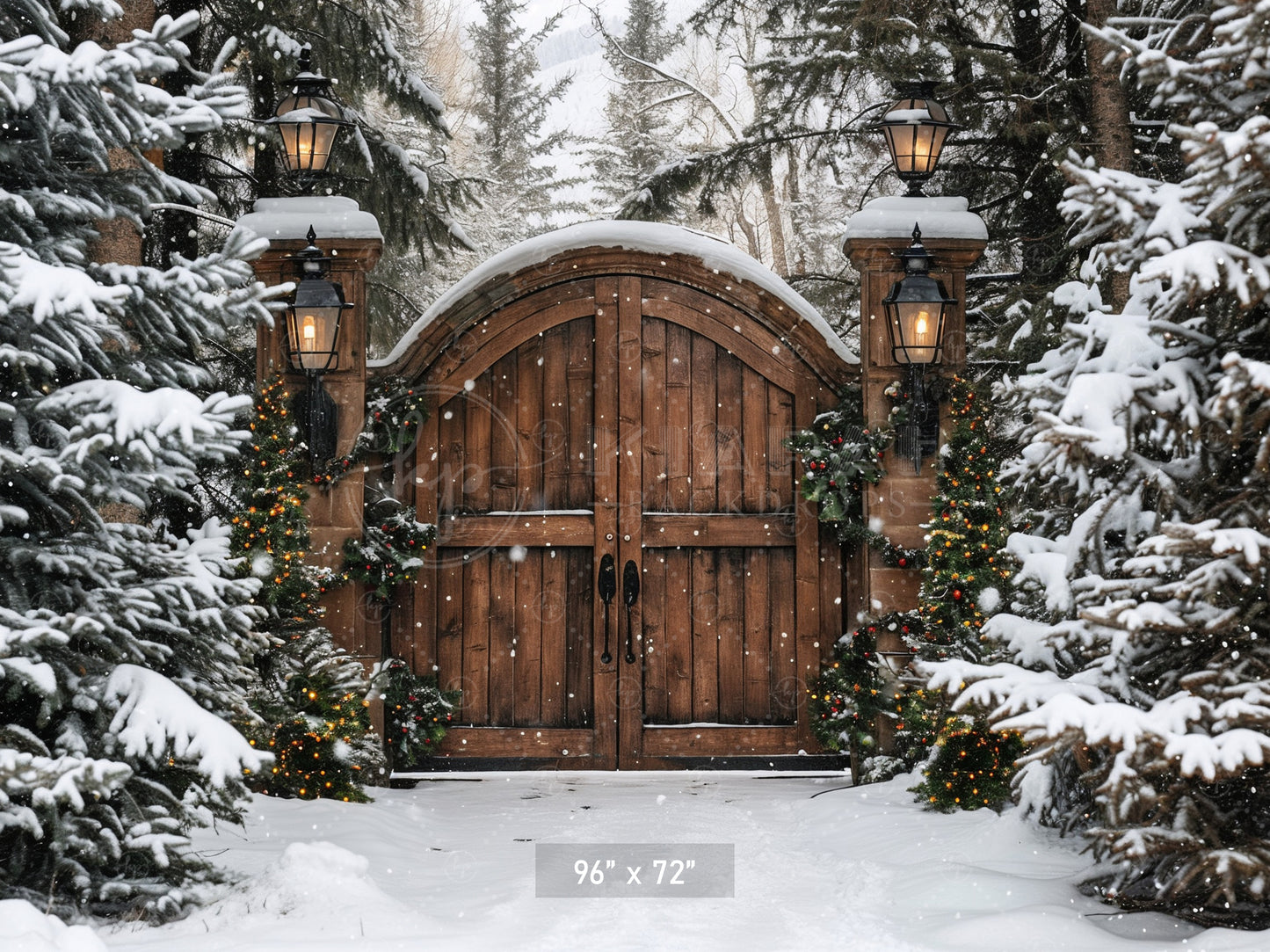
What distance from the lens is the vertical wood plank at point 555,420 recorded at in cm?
675

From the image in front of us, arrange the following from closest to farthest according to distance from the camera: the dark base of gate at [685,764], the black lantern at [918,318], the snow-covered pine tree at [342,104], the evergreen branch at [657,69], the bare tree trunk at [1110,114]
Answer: the black lantern at [918,318], the dark base of gate at [685,764], the bare tree trunk at [1110,114], the snow-covered pine tree at [342,104], the evergreen branch at [657,69]

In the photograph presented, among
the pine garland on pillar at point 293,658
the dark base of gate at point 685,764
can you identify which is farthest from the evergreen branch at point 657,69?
the dark base of gate at point 685,764

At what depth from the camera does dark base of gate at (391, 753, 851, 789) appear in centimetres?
662

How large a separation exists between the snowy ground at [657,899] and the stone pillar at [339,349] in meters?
1.10

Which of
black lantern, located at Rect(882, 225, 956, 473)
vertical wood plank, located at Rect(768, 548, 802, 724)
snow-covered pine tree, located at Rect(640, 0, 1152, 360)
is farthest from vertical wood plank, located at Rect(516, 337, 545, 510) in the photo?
snow-covered pine tree, located at Rect(640, 0, 1152, 360)

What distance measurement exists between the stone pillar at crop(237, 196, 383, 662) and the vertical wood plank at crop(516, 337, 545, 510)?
0.93 metres

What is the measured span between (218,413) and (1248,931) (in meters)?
3.72

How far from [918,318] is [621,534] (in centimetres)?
211

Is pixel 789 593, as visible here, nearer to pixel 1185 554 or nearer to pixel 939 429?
pixel 939 429

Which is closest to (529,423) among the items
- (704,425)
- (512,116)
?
(704,425)

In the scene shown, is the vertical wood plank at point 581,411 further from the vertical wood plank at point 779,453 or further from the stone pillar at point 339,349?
the stone pillar at point 339,349

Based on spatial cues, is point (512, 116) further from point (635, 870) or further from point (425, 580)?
point (635, 870)

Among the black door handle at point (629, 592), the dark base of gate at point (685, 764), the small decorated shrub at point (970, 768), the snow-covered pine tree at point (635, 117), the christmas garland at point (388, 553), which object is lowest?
the dark base of gate at point (685, 764)

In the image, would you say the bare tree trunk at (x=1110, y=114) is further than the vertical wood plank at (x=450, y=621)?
Yes
